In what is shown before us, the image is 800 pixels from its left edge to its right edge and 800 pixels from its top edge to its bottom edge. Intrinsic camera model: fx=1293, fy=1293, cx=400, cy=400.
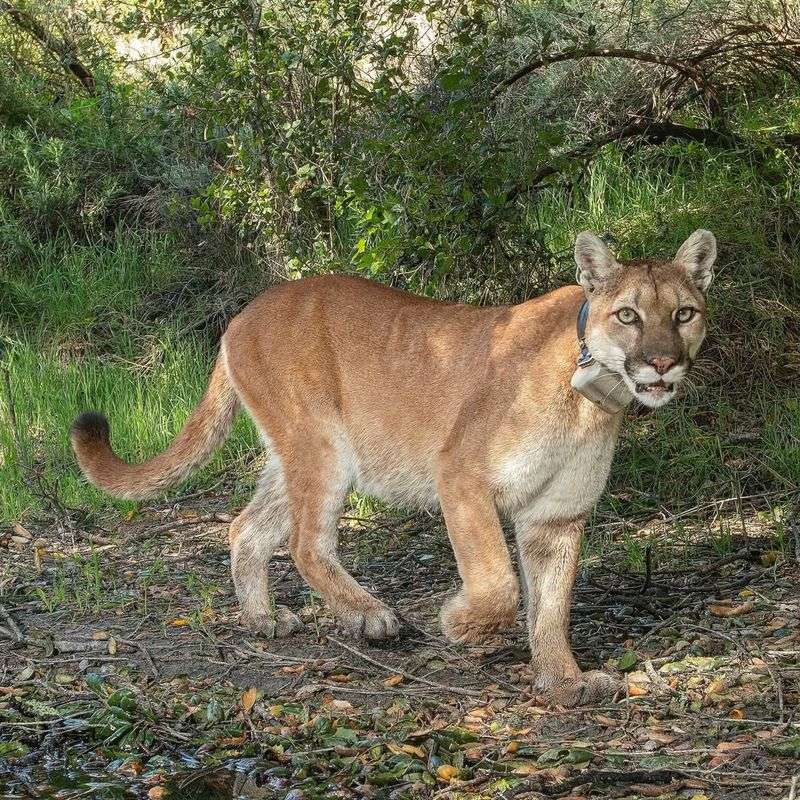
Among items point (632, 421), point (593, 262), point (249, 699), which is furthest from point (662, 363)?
point (632, 421)

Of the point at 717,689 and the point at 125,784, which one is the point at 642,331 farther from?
the point at 125,784

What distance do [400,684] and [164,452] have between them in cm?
152

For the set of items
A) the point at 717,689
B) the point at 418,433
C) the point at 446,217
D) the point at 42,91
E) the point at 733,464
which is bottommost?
the point at 717,689

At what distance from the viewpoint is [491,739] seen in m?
3.90

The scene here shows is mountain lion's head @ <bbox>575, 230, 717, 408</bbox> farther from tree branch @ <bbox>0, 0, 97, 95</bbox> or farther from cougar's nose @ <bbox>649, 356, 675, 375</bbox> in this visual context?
tree branch @ <bbox>0, 0, 97, 95</bbox>

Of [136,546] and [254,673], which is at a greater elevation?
[136,546]

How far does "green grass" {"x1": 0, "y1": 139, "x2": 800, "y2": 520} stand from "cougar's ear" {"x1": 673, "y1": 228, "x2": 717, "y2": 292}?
1.88 meters

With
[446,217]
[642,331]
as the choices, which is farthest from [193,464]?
[642,331]

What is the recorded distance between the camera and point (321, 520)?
488 centimetres

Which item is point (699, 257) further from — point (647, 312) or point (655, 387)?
point (655, 387)

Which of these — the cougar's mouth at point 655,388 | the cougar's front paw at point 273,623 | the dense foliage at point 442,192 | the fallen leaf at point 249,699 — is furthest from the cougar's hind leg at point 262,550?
the cougar's mouth at point 655,388

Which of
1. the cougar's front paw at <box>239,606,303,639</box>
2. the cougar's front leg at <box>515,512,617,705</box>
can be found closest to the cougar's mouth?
the cougar's front leg at <box>515,512,617,705</box>

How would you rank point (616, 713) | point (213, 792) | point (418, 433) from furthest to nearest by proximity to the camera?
point (418, 433)
point (616, 713)
point (213, 792)

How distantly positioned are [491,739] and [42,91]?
8485mm
